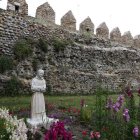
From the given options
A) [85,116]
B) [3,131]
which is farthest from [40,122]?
[3,131]

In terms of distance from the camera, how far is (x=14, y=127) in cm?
565

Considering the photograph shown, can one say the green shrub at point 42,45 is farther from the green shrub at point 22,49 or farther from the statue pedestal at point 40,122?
the statue pedestal at point 40,122

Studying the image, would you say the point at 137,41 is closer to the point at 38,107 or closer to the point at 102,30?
the point at 102,30

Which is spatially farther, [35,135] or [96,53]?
[96,53]

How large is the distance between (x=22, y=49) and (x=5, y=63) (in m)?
1.18

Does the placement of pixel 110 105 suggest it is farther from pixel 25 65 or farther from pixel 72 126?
pixel 25 65

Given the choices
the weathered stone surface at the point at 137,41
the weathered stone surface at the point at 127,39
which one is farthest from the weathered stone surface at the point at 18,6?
the weathered stone surface at the point at 137,41

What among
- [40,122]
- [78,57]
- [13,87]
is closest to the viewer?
[40,122]

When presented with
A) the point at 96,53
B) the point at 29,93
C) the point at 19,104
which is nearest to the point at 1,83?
the point at 29,93

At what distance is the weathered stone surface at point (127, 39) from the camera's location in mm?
21444

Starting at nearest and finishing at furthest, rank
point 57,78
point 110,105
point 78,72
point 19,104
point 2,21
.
A: 1. point 110,105
2. point 19,104
3. point 2,21
4. point 57,78
5. point 78,72

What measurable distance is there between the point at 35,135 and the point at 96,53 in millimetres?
Answer: 12667

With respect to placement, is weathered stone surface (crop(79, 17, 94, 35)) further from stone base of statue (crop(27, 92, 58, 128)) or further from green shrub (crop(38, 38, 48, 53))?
stone base of statue (crop(27, 92, 58, 128))

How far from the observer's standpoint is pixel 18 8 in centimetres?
1630
